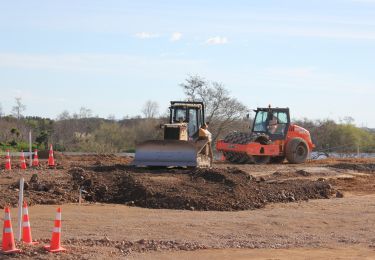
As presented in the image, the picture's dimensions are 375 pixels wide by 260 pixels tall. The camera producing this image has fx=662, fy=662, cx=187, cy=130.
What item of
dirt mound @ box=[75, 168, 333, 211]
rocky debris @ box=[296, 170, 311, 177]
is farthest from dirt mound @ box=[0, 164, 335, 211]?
rocky debris @ box=[296, 170, 311, 177]

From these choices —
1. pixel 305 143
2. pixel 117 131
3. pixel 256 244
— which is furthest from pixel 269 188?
pixel 117 131

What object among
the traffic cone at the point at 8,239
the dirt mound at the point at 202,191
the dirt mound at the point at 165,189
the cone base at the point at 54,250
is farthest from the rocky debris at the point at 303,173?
the traffic cone at the point at 8,239

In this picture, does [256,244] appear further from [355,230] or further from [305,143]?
[305,143]

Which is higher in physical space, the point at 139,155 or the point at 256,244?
the point at 139,155

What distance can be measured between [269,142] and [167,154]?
342 inches

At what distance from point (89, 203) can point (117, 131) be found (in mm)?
43880

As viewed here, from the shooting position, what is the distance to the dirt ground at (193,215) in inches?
462

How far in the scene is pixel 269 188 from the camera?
18797mm

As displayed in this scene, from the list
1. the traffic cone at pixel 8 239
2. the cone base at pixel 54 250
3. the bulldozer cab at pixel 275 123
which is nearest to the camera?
the traffic cone at pixel 8 239

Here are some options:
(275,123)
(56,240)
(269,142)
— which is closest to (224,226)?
(56,240)

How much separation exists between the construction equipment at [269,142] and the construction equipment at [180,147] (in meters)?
4.02

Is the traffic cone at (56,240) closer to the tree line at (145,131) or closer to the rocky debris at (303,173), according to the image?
the rocky debris at (303,173)

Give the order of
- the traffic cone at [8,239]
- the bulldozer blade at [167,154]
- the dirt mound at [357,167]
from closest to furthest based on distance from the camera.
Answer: the traffic cone at [8,239] < the bulldozer blade at [167,154] < the dirt mound at [357,167]

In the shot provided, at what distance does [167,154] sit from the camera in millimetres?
22094
